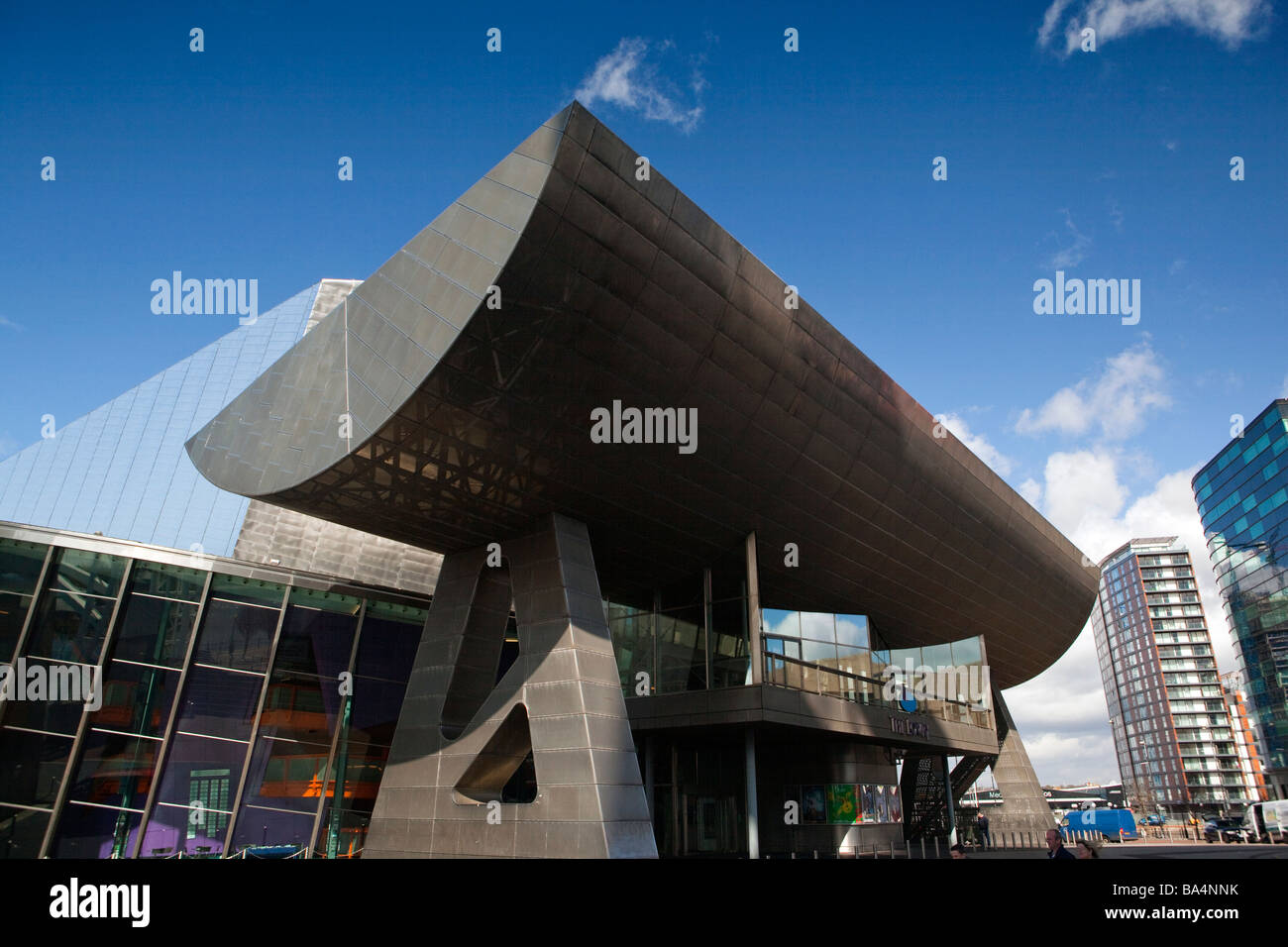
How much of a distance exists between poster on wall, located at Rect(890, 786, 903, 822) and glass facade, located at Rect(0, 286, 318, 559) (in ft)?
95.7

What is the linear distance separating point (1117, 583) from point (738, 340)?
549 feet

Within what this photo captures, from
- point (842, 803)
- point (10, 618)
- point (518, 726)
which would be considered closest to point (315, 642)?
point (10, 618)

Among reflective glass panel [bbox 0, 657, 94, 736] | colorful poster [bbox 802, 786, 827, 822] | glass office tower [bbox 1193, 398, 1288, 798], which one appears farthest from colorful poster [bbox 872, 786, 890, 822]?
glass office tower [bbox 1193, 398, 1288, 798]

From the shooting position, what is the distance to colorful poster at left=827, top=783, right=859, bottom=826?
3039cm

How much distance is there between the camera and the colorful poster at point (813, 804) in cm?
3048

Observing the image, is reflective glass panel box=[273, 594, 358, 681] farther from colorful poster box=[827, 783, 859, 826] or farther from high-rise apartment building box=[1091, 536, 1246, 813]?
high-rise apartment building box=[1091, 536, 1246, 813]

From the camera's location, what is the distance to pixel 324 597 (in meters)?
26.1

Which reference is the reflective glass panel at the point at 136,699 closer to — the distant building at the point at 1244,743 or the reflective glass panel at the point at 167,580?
the reflective glass panel at the point at 167,580

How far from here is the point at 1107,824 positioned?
5194cm

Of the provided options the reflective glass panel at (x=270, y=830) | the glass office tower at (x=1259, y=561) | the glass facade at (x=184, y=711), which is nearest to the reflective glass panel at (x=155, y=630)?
the glass facade at (x=184, y=711)

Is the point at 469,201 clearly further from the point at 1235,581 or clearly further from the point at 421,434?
the point at 1235,581

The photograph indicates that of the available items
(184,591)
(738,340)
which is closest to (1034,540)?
(738,340)

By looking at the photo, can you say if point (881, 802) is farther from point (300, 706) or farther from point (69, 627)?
point (69, 627)

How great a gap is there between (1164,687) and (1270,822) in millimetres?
107363
